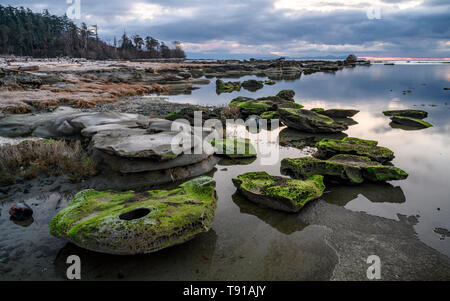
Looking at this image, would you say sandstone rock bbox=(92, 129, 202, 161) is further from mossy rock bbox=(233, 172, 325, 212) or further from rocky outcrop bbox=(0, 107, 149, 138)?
mossy rock bbox=(233, 172, 325, 212)

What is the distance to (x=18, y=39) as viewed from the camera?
84.6 metres

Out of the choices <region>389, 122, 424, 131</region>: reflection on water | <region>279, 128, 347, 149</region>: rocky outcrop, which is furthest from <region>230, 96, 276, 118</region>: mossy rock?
<region>389, 122, 424, 131</region>: reflection on water

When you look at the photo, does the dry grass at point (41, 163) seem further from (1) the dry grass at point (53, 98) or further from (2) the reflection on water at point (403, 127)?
(2) the reflection on water at point (403, 127)

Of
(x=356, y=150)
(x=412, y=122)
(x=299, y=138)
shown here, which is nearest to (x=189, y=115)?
(x=299, y=138)

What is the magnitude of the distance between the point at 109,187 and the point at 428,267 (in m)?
7.72

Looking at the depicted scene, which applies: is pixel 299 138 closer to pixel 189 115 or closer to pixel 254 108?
pixel 254 108

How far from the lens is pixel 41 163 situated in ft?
26.1

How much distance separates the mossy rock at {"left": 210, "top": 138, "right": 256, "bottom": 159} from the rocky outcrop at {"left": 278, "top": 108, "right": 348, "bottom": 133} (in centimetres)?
483

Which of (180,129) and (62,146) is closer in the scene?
(62,146)

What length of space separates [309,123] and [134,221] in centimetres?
1215
